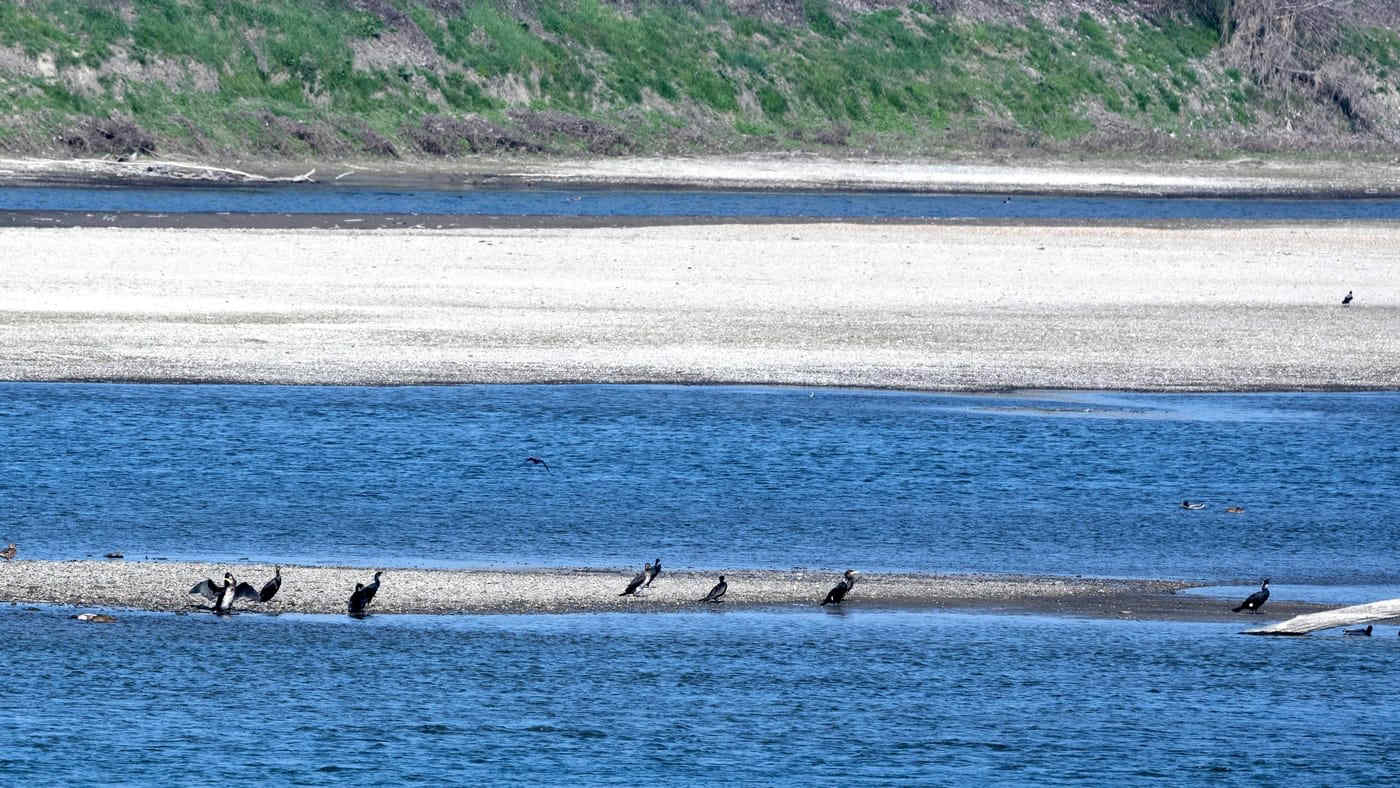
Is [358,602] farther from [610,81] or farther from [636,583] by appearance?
[610,81]

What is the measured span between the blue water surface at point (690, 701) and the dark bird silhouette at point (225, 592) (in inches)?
3.8

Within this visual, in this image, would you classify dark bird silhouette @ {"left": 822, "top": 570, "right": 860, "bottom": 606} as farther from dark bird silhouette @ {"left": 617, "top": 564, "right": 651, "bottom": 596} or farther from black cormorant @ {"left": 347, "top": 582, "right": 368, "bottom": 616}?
black cormorant @ {"left": 347, "top": 582, "right": 368, "bottom": 616}

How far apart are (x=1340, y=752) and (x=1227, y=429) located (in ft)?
35.1

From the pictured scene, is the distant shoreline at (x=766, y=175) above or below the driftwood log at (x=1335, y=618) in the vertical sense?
below

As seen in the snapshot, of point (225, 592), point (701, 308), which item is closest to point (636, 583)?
point (225, 592)

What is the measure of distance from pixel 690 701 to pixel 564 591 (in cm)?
250

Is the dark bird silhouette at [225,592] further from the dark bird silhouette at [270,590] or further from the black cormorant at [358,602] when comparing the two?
the black cormorant at [358,602]

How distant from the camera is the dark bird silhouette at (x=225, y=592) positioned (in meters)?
13.9

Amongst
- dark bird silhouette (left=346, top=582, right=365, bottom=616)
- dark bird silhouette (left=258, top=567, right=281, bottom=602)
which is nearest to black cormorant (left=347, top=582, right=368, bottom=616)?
dark bird silhouette (left=346, top=582, right=365, bottom=616)

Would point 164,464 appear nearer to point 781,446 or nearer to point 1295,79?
point 781,446

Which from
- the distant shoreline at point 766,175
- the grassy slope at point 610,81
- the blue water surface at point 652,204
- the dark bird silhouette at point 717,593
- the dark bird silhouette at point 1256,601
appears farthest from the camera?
the grassy slope at point 610,81

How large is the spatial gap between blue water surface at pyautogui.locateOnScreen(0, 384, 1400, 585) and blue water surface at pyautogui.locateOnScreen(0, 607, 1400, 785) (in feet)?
6.39

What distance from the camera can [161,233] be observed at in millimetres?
37812

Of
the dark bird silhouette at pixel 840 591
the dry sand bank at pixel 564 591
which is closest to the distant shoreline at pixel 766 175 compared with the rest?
the dry sand bank at pixel 564 591
